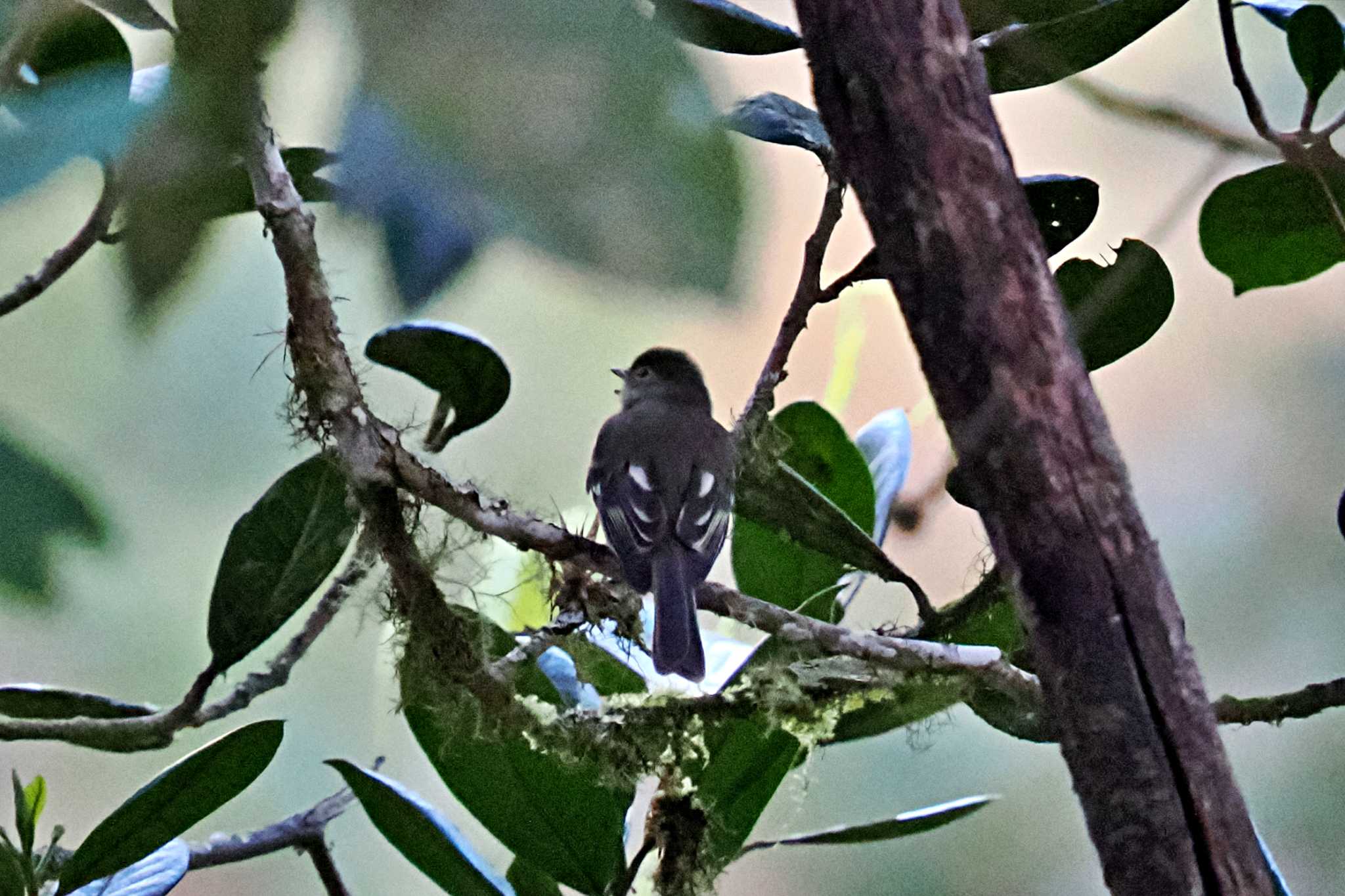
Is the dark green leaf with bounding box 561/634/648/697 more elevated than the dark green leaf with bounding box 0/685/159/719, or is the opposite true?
the dark green leaf with bounding box 561/634/648/697

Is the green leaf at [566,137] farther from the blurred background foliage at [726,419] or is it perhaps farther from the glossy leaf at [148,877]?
the glossy leaf at [148,877]

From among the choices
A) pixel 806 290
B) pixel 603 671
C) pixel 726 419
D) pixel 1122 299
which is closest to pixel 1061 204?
pixel 1122 299

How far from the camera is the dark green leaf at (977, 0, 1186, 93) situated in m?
0.82

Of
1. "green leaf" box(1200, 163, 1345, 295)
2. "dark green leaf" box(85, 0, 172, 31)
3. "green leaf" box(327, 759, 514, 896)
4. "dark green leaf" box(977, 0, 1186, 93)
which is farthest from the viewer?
"green leaf" box(1200, 163, 1345, 295)

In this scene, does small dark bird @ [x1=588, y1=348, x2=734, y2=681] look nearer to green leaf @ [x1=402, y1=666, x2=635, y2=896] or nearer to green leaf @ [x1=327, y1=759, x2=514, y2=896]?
green leaf @ [x1=402, y1=666, x2=635, y2=896]

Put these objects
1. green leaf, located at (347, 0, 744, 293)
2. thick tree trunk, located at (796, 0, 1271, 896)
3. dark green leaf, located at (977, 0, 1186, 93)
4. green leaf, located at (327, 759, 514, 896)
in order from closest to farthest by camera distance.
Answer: green leaf, located at (347, 0, 744, 293) → thick tree trunk, located at (796, 0, 1271, 896) → dark green leaf, located at (977, 0, 1186, 93) → green leaf, located at (327, 759, 514, 896)

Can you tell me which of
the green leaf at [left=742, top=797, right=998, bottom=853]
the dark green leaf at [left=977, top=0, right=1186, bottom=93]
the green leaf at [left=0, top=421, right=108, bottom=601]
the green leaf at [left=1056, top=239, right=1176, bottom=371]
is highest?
the dark green leaf at [left=977, top=0, right=1186, bottom=93]

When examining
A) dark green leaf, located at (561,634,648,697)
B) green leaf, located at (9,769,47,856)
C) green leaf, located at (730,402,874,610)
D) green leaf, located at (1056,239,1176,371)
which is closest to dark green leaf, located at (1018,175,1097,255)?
green leaf, located at (1056,239,1176,371)

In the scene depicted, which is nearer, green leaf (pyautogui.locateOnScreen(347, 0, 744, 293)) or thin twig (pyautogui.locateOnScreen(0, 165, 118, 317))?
green leaf (pyautogui.locateOnScreen(347, 0, 744, 293))

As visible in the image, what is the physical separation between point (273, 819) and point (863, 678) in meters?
0.77

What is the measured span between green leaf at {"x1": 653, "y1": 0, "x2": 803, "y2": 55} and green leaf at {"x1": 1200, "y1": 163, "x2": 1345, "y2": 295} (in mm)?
559

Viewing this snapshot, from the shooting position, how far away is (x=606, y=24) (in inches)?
7.1

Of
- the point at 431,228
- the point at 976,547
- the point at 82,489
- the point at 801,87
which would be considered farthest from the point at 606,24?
the point at 976,547

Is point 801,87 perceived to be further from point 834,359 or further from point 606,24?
point 606,24
